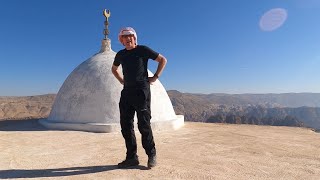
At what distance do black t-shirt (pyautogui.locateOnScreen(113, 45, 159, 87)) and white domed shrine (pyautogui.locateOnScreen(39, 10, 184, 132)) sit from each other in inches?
168

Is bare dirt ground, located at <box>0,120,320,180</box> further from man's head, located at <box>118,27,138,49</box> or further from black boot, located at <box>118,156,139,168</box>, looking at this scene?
man's head, located at <box>118,27,138,49</box>

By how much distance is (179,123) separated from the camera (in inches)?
403

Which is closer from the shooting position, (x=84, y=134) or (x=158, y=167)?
(x=158, y=167)

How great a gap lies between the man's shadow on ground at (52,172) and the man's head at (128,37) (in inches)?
72.4

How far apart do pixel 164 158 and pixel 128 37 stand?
219 centimetres

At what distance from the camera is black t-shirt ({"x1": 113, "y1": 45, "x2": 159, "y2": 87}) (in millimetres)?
4500

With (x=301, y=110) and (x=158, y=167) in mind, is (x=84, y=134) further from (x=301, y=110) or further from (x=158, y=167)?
(x=301, y=110)

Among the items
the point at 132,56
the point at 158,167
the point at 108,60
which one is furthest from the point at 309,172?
the point at 108,60

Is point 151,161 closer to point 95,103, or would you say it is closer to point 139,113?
point 139,113

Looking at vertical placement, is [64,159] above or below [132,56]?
below

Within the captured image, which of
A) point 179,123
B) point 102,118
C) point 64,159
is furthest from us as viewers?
point 179,123

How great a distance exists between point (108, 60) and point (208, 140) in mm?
4851

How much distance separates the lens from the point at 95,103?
30.2 feet

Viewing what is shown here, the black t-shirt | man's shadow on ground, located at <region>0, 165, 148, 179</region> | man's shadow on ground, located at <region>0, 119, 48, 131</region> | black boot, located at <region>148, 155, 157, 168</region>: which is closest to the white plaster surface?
man's shadow on ground, located at <region>0, 119, 48, 131</region>
